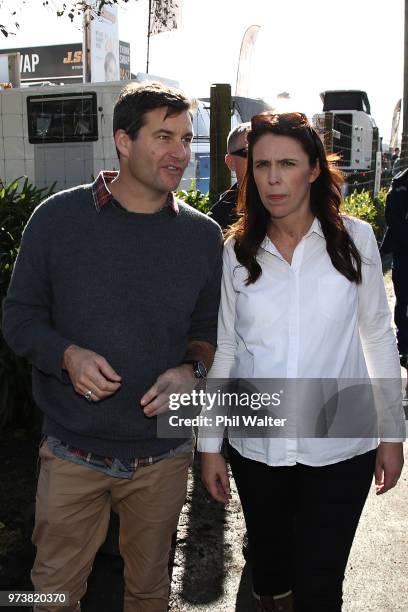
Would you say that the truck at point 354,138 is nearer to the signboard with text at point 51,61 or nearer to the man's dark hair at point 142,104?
the man's dark hair at point 142,104

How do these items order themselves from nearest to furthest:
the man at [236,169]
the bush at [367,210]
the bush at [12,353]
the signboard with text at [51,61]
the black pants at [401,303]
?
the man at [236,169] < the bush at [12,353] < the black pants at [401,303] < the bush at [367,210] < the signboard with text at [51,61]

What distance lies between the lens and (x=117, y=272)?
243 cm

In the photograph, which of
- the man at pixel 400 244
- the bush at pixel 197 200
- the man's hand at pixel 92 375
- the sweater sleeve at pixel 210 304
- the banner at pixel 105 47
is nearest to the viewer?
the man's hand at pixel 92 375

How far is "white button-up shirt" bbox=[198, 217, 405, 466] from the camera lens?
8.06 feet

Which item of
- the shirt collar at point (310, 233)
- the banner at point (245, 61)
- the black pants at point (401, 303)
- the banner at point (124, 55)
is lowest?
the black pants at point (401, 303)

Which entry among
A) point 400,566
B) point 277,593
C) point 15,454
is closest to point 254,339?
point 277,593

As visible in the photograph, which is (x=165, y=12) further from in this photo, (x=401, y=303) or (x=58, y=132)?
(x=401, y=303)

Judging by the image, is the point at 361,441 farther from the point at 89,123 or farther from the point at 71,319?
the point at 89,123

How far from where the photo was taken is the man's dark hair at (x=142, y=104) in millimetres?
2449

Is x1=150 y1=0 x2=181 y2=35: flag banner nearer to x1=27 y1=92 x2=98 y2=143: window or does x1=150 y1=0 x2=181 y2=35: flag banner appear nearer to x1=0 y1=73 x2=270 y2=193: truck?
x1=0 y1=73 x2=270 y2=193: truck

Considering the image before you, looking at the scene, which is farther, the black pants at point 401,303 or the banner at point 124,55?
the banner at point 124,55

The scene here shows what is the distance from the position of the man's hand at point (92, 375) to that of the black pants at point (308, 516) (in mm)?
619

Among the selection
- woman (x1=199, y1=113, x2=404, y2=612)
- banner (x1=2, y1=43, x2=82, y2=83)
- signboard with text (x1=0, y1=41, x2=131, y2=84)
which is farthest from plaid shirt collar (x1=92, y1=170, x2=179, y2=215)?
banner (x1=2, y1=43, x2=82, y2=83)

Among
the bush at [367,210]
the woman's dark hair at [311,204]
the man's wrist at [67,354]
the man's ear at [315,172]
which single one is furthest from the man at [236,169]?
the bush at [367,210]
